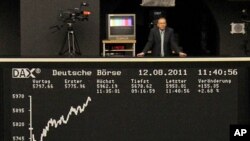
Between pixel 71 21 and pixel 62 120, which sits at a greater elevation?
pixel 71 21

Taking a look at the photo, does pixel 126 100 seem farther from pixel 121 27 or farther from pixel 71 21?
pixel 121 27

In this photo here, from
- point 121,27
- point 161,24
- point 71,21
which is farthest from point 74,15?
point 161,24

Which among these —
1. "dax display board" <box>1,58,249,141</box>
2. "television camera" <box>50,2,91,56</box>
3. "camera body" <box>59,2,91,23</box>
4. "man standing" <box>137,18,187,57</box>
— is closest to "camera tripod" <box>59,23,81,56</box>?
"television camera" <box>50,2,91,56</box>

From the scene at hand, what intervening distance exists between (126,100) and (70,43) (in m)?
9.01

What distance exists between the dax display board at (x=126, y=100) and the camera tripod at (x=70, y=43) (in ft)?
27.7

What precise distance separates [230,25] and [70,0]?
13.9ft

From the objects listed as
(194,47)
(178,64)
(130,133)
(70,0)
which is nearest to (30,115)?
(130,133)

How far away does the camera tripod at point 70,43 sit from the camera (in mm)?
11188

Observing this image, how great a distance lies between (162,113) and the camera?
264 cm

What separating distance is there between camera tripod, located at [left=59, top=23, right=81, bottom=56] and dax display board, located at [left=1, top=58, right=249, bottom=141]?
8.44 metres

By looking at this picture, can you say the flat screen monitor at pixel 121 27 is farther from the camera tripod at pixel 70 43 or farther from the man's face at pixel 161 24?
the man's face at pixel 161 24

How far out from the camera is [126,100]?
265 cm

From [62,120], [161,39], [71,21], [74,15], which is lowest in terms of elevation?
[62,120]

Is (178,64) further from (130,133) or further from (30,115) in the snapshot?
(30,115)
